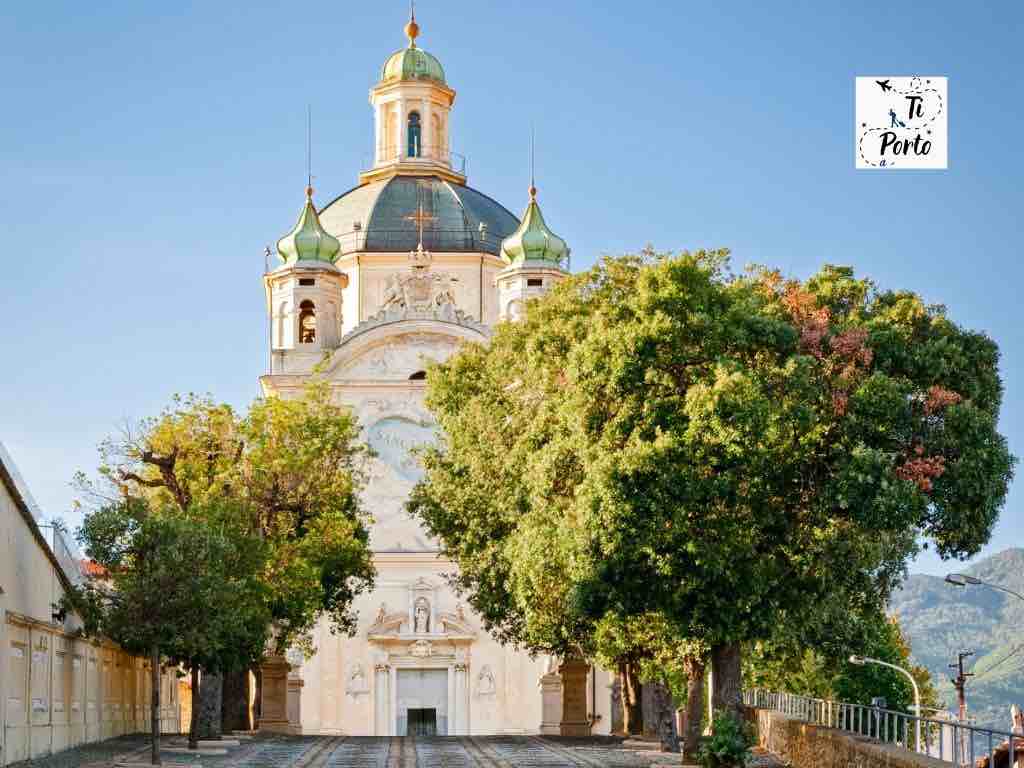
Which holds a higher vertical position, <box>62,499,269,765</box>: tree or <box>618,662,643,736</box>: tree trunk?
<box>62,499,269,765</box>: tree

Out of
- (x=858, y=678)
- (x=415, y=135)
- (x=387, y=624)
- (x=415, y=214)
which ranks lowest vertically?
(x=858, y=678)

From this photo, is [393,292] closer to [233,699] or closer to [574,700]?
[574,700]

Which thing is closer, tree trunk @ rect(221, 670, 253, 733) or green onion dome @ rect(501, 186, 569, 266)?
tree trunk @ rect(221, 670, 253, 733)

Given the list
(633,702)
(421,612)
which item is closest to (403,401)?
(421,612)

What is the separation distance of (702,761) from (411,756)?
9.36 m

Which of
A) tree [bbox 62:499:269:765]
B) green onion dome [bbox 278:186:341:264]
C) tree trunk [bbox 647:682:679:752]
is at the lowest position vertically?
tree trunk [bbox 647:682:679:752]

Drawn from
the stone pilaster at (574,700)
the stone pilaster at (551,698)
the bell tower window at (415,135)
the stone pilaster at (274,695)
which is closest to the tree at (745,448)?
the stone pilaster at (574,700)

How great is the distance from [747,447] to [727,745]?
513 centimetres

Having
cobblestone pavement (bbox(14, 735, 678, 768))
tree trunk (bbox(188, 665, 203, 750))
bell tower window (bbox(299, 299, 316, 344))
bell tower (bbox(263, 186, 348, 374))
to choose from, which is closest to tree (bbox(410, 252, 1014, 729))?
cobblestone pavement (bbox(14, 735, 678, 768))

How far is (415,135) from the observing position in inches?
3679

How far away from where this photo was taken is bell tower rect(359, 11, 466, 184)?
91938 millimetres

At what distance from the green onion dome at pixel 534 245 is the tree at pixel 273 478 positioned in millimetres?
29958

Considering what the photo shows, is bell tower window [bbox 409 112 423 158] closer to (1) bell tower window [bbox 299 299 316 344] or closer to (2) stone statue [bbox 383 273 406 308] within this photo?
(2) stone statue [bbox 383 273 406 308]

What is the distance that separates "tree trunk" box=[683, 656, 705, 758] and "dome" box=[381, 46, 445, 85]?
56296 mm
